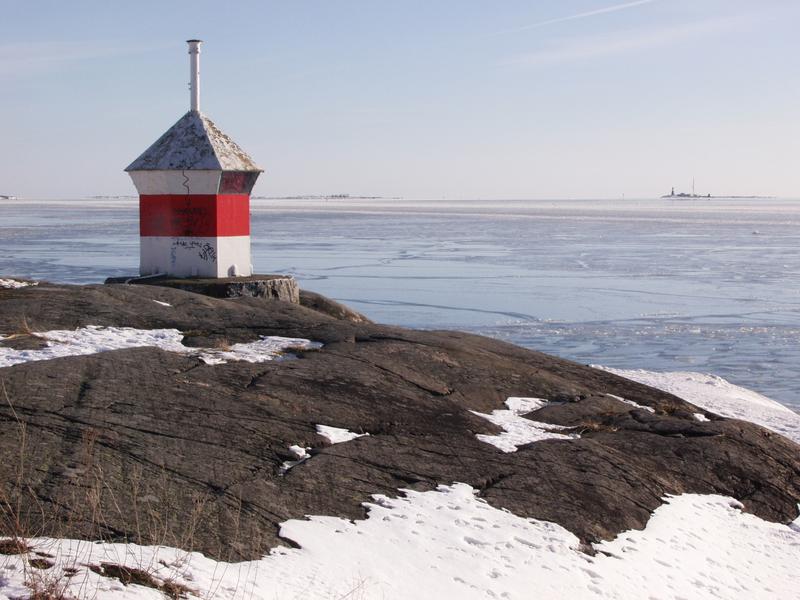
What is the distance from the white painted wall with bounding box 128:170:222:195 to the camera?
11938 millimetres

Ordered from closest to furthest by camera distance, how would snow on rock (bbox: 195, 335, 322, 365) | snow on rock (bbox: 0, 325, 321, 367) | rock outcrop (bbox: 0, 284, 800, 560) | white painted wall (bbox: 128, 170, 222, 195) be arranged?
rock outcrop (bbox: 0, 284, 800, 560) < snow on rock (bbox: 0, 325, 321, 367) < snow on rock (bbox: 195, 335, 322, 365) < white painted wall (bbox: 128, 170, 222, 195)

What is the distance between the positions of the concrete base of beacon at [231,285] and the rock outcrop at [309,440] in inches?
88.1

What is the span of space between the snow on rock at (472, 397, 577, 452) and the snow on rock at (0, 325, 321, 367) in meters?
1.90

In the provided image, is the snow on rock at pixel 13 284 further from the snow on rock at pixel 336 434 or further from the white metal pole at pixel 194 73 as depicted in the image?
the snow on rock at pixel 336 434

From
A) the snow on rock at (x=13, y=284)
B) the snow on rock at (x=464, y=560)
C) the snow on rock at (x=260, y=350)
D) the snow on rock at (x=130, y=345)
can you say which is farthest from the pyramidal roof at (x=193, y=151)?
the snow on rock at (x=464, y=560)

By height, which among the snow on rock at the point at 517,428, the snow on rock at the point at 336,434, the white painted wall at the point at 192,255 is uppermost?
the white painted wall at the point at 192,255

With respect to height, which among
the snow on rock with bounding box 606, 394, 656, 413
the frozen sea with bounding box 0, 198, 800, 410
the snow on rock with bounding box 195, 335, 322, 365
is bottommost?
the frozen sea with bounding box 0, 198, 800, 410

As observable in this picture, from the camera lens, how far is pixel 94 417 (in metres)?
6.06

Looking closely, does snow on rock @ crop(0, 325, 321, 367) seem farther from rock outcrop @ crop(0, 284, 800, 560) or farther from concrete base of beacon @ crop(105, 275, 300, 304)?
concrete base of beacon @ crop(105, 275, 300, 304)

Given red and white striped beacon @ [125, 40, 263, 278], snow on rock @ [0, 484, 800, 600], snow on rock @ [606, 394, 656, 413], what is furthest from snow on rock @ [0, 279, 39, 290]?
snow on rock @ [0, 484, 800, 600]

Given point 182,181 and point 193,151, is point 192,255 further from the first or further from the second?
Answer: point 193,151

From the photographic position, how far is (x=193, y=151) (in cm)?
1209

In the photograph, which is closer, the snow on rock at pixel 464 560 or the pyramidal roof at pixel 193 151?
the snow on rock at pixel 464 560

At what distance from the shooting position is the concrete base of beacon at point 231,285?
1177 cm
